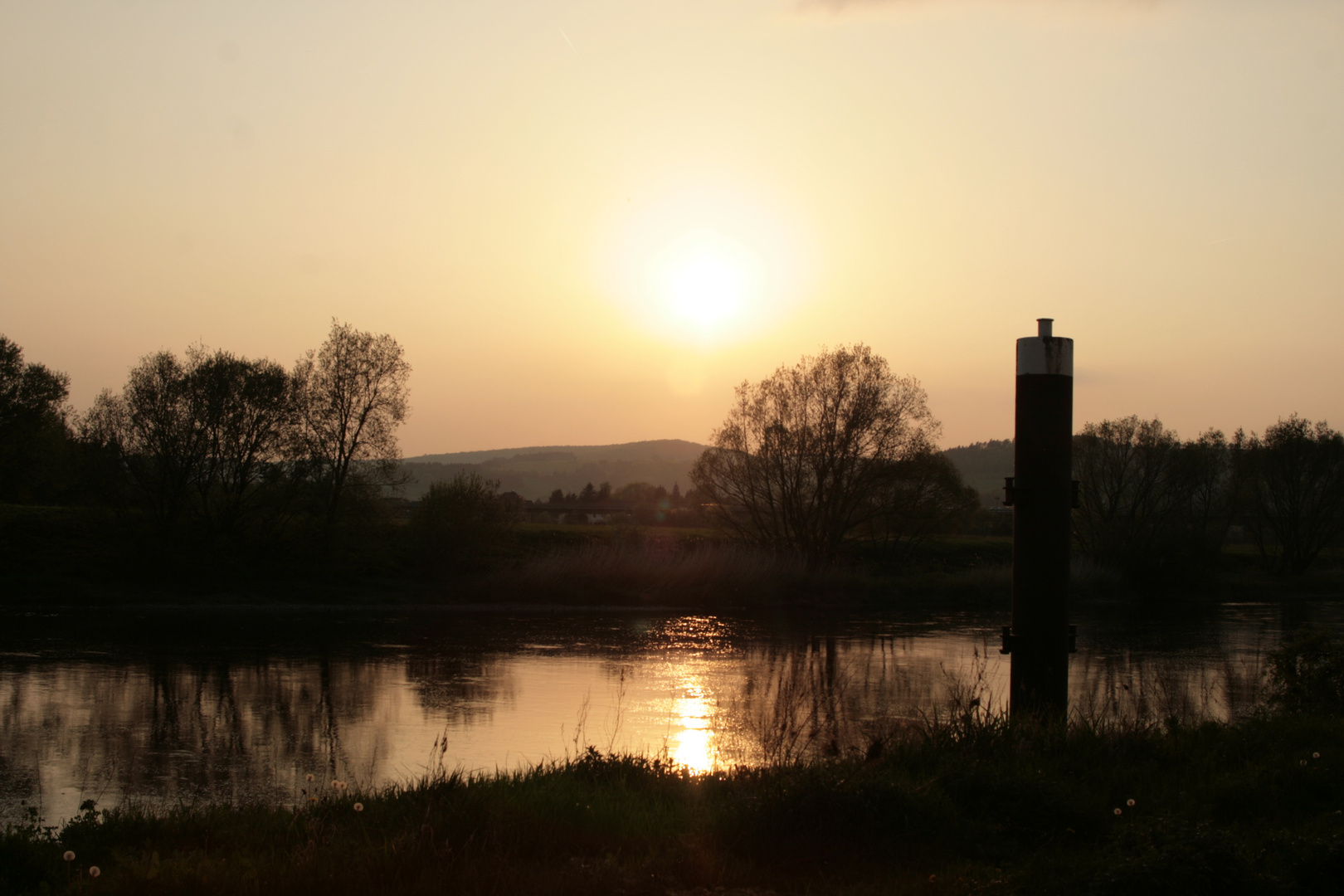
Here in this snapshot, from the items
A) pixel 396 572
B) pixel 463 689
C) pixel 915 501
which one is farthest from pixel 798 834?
pixel 915 501

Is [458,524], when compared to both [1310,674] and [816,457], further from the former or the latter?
[1310,674]

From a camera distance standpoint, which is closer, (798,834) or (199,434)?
(798,834)

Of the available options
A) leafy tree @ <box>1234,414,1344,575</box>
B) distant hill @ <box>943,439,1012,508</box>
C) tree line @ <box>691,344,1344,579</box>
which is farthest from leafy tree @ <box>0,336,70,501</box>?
distant hill @ <box>943,439,1012,508</box>

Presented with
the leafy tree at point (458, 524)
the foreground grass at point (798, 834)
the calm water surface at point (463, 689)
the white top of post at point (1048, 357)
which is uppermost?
the white top of post at point (1048, 357)

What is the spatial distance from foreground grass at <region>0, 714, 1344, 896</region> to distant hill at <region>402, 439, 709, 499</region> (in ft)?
397

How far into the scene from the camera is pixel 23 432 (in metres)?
46.9

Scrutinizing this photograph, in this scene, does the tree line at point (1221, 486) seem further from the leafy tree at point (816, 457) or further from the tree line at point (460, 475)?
the leafy tree at point (816, 457)

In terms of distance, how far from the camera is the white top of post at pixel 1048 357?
30.5ft

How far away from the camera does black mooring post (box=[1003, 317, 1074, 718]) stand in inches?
363

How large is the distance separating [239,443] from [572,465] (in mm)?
139100

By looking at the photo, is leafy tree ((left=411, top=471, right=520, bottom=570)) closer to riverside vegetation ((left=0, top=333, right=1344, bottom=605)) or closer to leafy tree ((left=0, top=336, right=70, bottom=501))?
riverside vegetation ((left=0, top=333, right=1344, bottom=605))

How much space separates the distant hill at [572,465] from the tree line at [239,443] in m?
85.7

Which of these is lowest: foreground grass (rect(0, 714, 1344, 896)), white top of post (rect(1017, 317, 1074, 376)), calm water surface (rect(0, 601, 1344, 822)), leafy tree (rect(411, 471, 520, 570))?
calm water surface (rect(0, 601, 1344, 822))

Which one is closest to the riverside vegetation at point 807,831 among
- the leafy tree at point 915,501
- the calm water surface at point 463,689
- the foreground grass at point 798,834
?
the foreground grass at point 798,834
